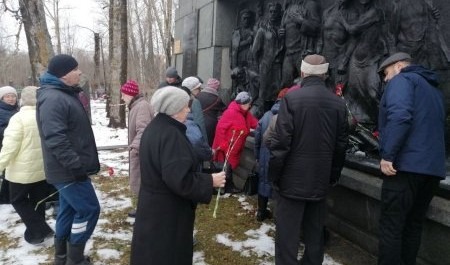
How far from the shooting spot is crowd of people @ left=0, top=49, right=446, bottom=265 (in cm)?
256

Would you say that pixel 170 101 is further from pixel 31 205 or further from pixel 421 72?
pixel 31 205

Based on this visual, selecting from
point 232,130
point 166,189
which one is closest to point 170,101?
point 166,189

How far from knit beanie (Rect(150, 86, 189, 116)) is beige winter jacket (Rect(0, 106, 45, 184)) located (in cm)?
223

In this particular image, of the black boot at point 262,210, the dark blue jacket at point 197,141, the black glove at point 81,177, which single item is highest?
the dark blue jacket at point 197,141

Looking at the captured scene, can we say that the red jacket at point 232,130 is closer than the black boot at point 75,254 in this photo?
No

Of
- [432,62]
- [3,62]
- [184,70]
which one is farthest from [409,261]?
[3,62]

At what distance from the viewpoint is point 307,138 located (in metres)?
3.12

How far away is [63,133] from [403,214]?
2.84 meters

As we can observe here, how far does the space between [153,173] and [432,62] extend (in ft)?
10.5

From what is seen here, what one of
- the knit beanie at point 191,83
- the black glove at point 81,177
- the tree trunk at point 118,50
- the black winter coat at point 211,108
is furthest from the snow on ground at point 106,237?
the tree trunk at point 118,50

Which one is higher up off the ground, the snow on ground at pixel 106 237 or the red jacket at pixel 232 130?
the red jacket at pixel 232 130

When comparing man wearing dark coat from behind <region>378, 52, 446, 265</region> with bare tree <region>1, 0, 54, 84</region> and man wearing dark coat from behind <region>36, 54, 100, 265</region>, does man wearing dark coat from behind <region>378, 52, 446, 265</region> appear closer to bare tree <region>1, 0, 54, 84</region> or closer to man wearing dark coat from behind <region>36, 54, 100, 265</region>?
man wearing dark coat from behind <region>36, 54, 100, 265</region>

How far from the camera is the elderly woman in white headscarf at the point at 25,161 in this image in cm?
416

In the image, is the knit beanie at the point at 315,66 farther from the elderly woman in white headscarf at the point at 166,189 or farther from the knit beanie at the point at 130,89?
the knit beanie at the point at 130,89
